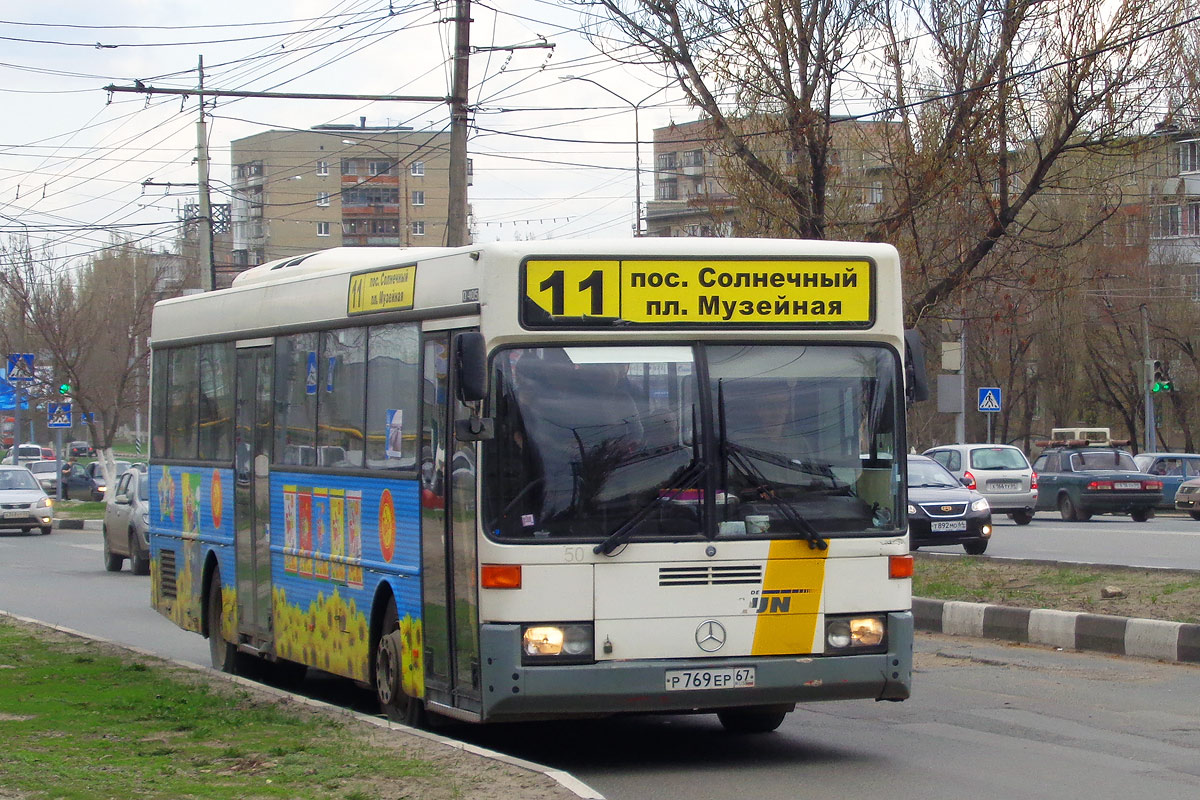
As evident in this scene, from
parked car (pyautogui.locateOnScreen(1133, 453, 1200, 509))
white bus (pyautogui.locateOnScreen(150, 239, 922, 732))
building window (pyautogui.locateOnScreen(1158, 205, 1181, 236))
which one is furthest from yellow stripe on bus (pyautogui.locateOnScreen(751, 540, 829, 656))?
building window (pyautogui.locateOnScreen(1158, 205, 1181, 236))

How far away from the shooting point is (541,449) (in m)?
7.86

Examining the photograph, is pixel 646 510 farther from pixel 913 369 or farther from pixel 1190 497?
pixel 1190 497

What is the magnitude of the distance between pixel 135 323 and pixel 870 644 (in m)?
38.7

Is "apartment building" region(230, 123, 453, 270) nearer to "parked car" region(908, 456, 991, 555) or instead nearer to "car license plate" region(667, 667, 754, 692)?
"parked car" region(908, 456, 991, 555)

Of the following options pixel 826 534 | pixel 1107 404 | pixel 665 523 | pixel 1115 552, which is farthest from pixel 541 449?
pixel 1107 404

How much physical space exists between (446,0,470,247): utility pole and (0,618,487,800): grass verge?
1067 centimetres

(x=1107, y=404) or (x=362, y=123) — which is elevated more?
(x=362, y=123)

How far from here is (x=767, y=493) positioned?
8008 millimetres

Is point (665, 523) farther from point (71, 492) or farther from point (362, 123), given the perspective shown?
point (362, 123)

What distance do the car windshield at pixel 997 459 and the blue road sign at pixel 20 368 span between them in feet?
83.7

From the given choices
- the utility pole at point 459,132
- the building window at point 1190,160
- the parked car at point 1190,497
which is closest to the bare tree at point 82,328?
the utility pole at point 459,132

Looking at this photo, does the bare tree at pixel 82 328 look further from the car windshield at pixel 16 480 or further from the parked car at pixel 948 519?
the parked car at pixel 948 519

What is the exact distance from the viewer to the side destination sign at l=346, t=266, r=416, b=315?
9.03 meters

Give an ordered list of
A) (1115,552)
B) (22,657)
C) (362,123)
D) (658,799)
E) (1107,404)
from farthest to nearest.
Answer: (362,123) → (1107,404) → (1115,552) → (22,657) → (658,799)
